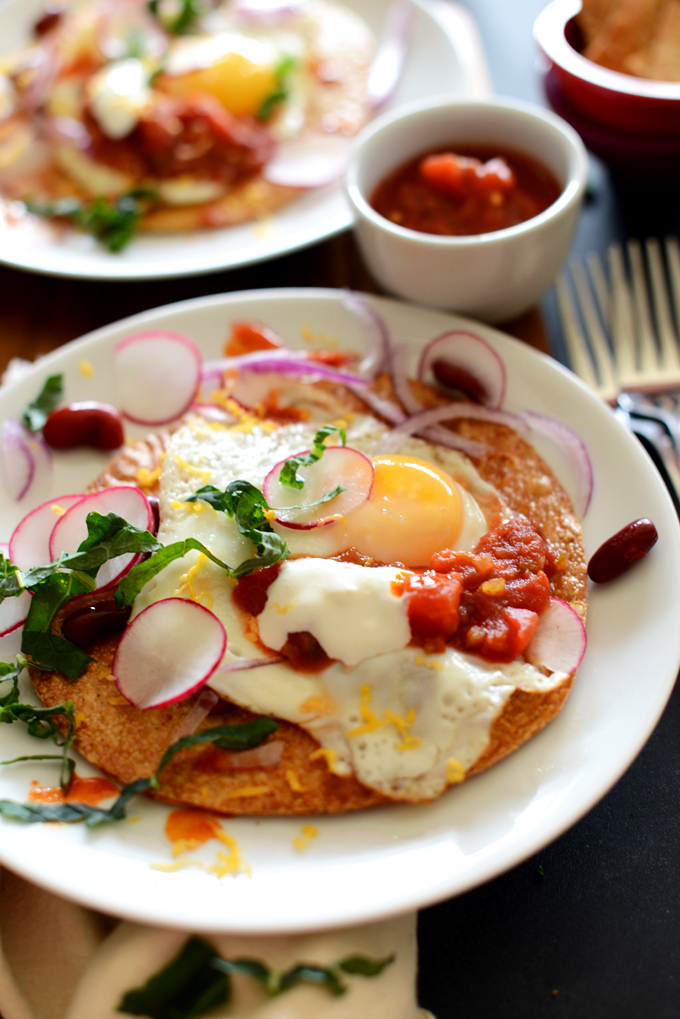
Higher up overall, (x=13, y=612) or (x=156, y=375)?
(x=156, y=375)

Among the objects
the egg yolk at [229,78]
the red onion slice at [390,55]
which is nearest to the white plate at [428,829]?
the red onion slice at [390,55]

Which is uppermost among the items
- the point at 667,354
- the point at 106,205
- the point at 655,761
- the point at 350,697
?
the point at 106,205

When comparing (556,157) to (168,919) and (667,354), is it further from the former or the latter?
(168,919)

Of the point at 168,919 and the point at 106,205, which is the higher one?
the point at 106,205

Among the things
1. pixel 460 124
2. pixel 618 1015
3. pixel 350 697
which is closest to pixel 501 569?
pixel 350 697

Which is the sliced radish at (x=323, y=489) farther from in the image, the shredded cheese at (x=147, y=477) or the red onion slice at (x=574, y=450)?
the red onion slice at (x=574, y=450)

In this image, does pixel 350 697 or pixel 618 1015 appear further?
pixel 350 697

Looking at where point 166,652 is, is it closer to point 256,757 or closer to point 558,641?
point 256,757

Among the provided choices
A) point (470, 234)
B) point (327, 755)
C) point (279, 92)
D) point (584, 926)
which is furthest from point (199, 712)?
point (279, 92)
